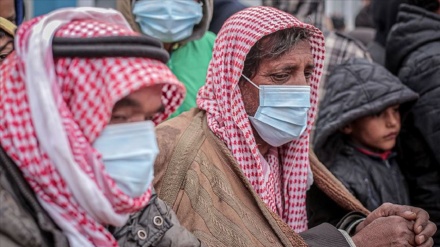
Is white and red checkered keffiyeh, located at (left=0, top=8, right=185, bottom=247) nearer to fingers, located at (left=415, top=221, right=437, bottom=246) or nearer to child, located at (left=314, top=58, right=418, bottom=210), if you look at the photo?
fingers, located at (left=415, top=221, right=437, bottom=246)

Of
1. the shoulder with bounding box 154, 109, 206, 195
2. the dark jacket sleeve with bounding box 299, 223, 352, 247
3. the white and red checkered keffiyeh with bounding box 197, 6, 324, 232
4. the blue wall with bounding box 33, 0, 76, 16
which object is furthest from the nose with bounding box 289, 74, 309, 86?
the blue wall with bounding box 33, 0, 76, 16

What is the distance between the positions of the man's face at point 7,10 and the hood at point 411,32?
2.13 m

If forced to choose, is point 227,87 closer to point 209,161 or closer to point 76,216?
point 209,161

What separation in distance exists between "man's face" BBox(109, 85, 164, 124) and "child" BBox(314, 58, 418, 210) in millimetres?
1893

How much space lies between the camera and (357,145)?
3.97 metres

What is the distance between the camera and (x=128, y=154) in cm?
196

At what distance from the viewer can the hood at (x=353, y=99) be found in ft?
12.6

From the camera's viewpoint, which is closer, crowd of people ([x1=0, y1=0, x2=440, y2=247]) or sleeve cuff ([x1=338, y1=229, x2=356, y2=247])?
crowd of people ([x1=0, y1=0, x2=440, y2=247])

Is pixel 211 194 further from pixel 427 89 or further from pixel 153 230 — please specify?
pixel 427 89

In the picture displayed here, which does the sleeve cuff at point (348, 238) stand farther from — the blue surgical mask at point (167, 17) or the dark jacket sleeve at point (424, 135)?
the blue surgical mask at point (167, 17)

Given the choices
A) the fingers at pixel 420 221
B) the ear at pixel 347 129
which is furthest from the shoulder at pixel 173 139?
the ear at pixel 347 129

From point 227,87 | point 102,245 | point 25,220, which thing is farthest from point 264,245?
point 25,220

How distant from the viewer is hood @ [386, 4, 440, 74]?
13.3 feet

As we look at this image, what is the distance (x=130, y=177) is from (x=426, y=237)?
155 cm
